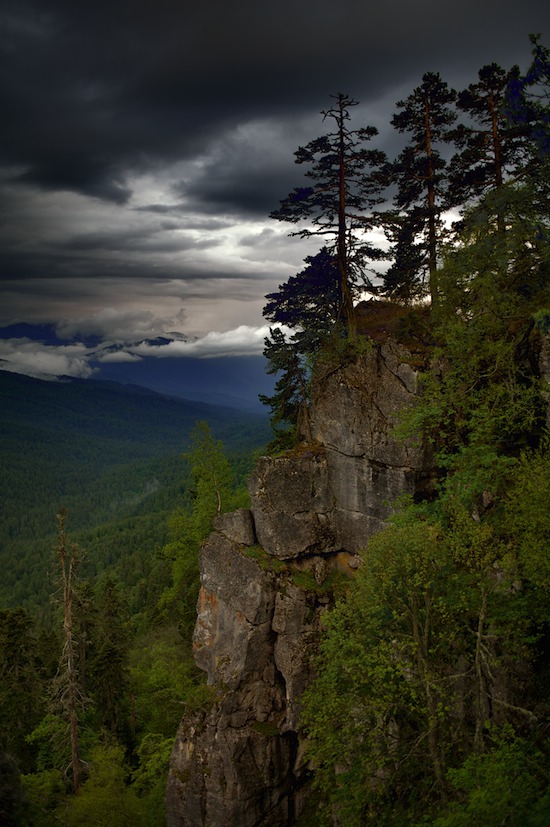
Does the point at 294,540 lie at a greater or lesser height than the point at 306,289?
lesser

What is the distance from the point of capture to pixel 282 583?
88.7ft

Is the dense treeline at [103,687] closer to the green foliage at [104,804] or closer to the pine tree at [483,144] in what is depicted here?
the green foliage at [104,804]

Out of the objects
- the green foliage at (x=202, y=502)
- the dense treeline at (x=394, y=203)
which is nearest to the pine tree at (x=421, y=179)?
the dense treeline at (x=394, y=203)

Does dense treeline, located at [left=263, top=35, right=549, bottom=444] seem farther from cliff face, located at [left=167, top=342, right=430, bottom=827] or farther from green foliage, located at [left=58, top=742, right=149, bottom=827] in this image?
green foliage, located at [left=58, top=742, right=149, bottom=827]

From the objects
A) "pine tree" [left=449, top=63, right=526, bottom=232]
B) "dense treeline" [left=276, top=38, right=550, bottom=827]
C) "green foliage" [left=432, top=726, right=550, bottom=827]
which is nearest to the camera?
"green foliage" [left=432, top=726, right=550, bottom=827]

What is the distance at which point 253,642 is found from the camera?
2642cm

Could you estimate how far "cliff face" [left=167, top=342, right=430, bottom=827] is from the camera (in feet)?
82.8

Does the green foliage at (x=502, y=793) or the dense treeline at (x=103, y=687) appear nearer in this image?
the green foliage at (x=502, y=793)

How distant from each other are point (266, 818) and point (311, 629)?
9.46 metres

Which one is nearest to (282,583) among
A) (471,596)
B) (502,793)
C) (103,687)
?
(471,596)

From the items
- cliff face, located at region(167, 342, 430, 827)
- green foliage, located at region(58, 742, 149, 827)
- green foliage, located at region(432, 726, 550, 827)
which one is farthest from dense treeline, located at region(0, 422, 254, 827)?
green foliage, located at region(432, 726, 550, 827)

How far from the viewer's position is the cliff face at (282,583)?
25250mm

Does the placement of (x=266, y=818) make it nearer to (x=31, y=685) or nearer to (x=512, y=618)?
(x=512, y=618)

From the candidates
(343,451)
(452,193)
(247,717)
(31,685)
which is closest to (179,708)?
(247,717)
